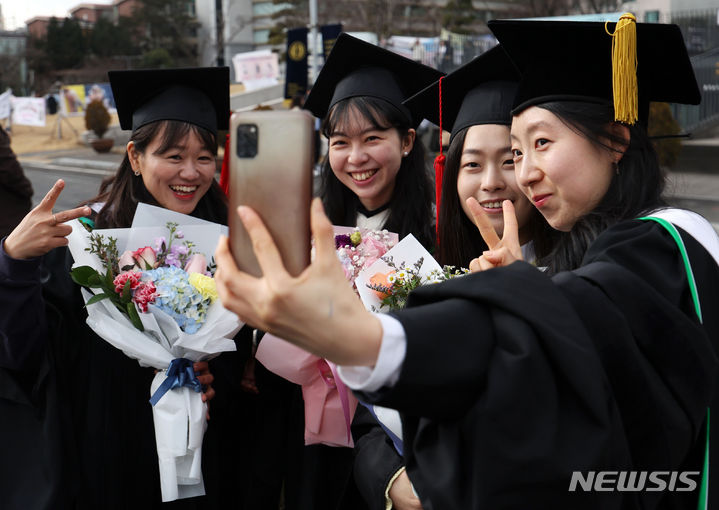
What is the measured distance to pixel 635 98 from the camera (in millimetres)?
1777

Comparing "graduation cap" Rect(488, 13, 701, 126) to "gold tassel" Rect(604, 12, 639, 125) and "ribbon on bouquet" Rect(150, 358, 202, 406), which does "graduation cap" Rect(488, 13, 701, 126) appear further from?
"ribbon on bouquet" Rect(150, 358, 202, 406)

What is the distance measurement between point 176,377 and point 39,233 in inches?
28.7

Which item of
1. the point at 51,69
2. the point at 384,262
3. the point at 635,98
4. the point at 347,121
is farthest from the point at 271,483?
the point at 51,69

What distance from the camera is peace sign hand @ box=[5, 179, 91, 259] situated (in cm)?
252

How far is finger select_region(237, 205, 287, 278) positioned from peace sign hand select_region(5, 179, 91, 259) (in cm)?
160

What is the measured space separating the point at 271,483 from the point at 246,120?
2.21 metres

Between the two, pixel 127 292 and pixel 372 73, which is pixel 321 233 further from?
pixel 372 73

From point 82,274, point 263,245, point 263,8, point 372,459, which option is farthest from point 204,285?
point 263,8

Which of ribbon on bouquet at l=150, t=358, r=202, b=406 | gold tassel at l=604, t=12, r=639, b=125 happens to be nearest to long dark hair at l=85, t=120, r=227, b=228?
ribbon on bouquet at l=150, t=358, r=202, b=406

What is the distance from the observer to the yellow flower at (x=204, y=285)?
2.58m

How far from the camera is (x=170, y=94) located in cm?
323

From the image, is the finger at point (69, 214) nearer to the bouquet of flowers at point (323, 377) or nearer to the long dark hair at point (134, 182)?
the long dark hair at point (134, 182)

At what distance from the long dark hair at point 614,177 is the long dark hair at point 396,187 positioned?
1.46 m

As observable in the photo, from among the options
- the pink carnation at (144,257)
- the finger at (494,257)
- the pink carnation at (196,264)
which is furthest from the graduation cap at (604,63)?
the pink carnation at (144,257)
